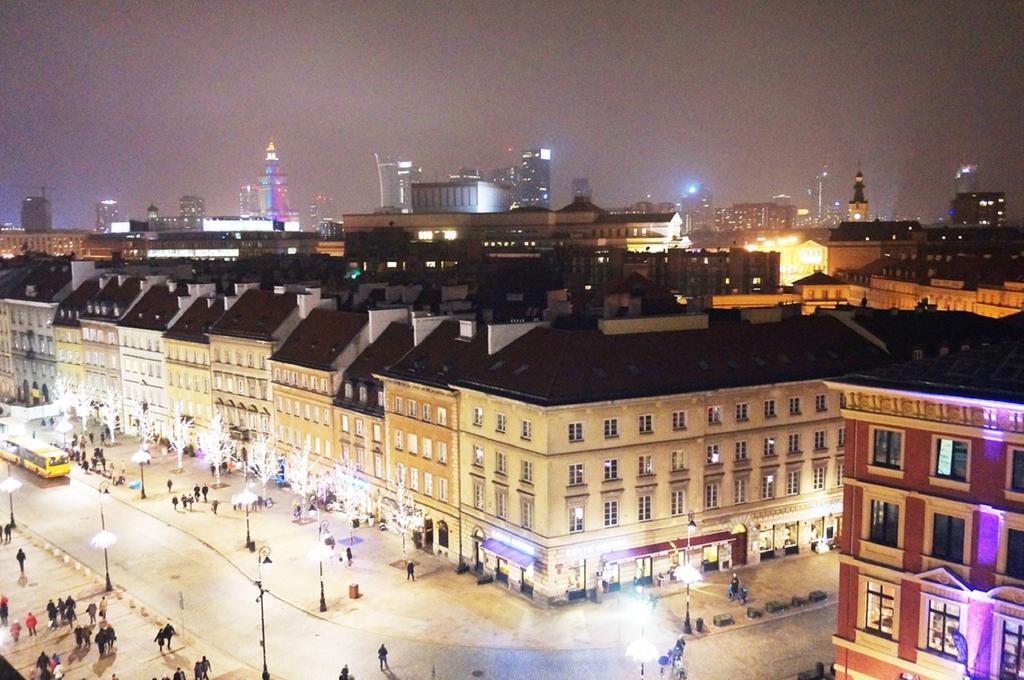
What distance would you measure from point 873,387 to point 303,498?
4956cm

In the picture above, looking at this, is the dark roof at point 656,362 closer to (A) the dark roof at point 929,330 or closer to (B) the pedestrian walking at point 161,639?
(A) the dark roof at point 929,330

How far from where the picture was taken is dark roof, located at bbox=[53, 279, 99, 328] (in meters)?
117

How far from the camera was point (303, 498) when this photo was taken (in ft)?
242

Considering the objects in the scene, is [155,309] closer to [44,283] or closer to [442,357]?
[44,283]

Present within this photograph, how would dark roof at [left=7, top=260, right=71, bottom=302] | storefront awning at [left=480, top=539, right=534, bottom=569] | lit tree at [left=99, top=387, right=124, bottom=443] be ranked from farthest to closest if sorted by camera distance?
dark roof at [left=7, top=260, right=71, bottom=302]
lit tree at [left=99, top=387, right=124, bottom=443]
storefront awning at [left=480, top=539, right=534, bottom=569]

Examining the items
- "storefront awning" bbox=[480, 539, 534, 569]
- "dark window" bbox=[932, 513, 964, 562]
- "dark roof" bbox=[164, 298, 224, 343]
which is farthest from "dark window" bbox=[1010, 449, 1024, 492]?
"dark roof" bbox=[164, 298, 224, 343]

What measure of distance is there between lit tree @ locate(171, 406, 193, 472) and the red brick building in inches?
2560

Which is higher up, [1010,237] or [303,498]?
[1010,237]

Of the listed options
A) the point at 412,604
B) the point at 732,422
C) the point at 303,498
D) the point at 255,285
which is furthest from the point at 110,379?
the point at 732,422

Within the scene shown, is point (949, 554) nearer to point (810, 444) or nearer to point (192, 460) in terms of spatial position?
point (810, 444)

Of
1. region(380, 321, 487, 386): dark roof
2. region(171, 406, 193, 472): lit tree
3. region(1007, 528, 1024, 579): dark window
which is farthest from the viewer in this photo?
region(171, 406, 193, 472): lit tree

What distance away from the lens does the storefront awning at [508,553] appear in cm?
5425

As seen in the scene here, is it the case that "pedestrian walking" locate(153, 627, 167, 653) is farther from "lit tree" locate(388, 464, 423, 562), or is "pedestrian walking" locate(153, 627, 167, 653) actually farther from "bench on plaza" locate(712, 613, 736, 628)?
"bench on plaza" locate(712, 613, 736, 628)

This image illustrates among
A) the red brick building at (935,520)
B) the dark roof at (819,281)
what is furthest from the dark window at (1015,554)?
the dark roof at (819,281)
